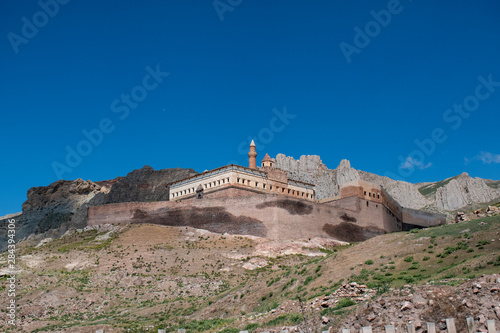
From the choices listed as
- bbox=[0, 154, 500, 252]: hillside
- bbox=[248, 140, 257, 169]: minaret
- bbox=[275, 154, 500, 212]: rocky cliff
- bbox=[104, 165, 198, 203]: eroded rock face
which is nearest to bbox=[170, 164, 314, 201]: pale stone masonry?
bbox=[248, 140, 257, 169]: minaret

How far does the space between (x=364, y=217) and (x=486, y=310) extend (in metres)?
54.5

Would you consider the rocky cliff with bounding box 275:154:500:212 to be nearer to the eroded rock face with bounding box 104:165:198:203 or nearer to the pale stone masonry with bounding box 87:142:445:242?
the eroded rock face with bounding box 104:165:198:203

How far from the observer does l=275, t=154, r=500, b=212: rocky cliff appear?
504 feet

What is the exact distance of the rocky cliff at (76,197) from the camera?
4063 inches

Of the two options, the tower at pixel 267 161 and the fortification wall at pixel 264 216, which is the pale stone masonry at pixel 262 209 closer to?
the fortification wall at pixel 264 216

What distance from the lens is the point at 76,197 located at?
118188mm

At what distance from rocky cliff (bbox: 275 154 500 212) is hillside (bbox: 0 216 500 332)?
288 feet

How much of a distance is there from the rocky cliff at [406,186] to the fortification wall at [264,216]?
A: 74377 mm

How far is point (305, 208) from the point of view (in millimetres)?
64312

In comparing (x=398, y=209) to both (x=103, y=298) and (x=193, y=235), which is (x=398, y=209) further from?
(x=103, y=298)

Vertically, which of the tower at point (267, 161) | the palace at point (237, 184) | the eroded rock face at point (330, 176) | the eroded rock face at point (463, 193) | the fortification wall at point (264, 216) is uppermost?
the eroded rock face at point (330, 176)

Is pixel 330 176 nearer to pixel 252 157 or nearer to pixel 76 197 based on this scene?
pixel 76 197

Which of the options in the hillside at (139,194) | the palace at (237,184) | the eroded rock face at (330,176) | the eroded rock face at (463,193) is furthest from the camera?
A: the eroded rock face at (330,176)

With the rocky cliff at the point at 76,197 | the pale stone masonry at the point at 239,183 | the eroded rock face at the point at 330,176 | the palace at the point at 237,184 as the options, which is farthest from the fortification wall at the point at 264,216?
the eroded rock face at the point at 330,176
